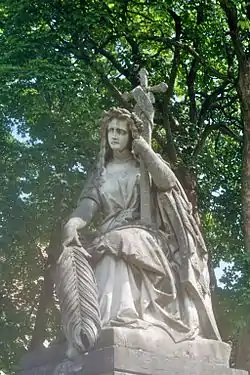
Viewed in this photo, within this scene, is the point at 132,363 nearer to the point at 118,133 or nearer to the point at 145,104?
the point at 118,133

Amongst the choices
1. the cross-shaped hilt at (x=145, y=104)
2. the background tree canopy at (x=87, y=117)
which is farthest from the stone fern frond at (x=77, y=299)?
the background tree canopy at (x=87, y=117)

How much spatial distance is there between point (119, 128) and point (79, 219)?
1060 mm

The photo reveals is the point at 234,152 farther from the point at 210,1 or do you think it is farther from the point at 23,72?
the point at 23,72

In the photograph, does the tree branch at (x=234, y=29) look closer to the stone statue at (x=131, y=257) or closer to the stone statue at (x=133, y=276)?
the stone statue at (x=133, y=276)

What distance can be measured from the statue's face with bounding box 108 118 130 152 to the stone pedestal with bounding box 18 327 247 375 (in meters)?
2.11

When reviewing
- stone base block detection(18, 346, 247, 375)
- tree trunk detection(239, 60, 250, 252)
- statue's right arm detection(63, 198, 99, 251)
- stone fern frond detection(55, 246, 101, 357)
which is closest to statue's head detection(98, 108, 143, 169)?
statue's right arm detection(63, 198, 99, 251)

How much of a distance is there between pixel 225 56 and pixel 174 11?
160 centimetres

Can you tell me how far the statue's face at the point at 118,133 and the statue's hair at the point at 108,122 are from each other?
42 millimetres

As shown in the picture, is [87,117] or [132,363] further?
[87,117]

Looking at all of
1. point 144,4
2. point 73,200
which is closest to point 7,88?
point 73,200

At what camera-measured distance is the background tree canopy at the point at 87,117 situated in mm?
13133

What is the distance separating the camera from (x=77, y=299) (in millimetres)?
6523

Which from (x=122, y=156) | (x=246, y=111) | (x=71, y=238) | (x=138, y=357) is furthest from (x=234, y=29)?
(x=138, y=357)

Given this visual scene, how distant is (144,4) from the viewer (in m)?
14.7
